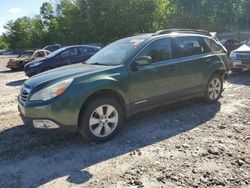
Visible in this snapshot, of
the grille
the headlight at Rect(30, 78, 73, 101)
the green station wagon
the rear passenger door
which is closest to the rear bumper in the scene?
the green station wagon

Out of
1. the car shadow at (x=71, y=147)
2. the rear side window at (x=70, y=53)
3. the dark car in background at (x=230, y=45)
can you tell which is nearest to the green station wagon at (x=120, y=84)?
the car shadow at (x=71, y=147)

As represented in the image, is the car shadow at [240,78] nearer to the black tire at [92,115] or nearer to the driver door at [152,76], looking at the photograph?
the driver door at [152,76]

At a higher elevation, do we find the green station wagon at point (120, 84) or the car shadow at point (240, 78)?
the green station wagon at point (120, 84)

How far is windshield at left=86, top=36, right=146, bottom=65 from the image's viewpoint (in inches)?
220

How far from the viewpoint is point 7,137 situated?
556 centimetres

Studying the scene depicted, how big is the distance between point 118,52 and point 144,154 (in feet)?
6.95

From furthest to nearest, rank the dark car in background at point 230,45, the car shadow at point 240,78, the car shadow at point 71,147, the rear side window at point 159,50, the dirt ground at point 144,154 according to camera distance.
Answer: the dark car in background at point 230,45
the car shadow at point 240,78
the rear side window at point 159,50
the car shadow at point 71,147
the dirt ground at point 144,154

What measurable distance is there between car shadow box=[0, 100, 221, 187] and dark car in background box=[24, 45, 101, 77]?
7.87 m

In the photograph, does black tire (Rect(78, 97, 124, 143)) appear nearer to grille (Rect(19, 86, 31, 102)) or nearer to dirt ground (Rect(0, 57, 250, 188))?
dirt ground (Rect(0, 57, 250, 188))

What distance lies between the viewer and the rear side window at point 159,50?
18.8 feet

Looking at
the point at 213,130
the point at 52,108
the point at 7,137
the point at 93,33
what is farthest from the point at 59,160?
the point at 93,33

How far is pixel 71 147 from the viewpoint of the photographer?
496cm

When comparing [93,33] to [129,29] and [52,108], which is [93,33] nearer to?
[129,29]

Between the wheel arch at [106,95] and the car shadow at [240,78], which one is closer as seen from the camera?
the wheel arch at [106,95]
